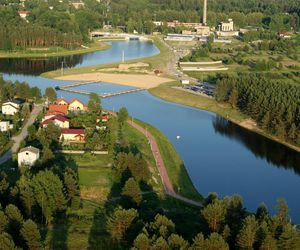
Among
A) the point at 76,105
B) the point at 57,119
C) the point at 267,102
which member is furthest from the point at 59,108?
the point at 267,102

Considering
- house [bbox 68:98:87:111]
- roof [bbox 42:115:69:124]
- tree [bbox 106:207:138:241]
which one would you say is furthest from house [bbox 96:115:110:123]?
tree [bbox 106:207:138:241]

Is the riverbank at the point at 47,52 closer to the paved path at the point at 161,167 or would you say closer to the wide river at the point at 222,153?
the wide river at the point at 222,153

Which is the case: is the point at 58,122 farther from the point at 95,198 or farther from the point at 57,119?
the point at 95,198

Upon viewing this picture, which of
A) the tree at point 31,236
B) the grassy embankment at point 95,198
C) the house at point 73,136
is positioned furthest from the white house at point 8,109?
the tree at point 31,236

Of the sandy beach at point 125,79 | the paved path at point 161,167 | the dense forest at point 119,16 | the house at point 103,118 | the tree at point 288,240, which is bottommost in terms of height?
the paved path at point 161,167

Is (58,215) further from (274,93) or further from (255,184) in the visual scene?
(274,93)
